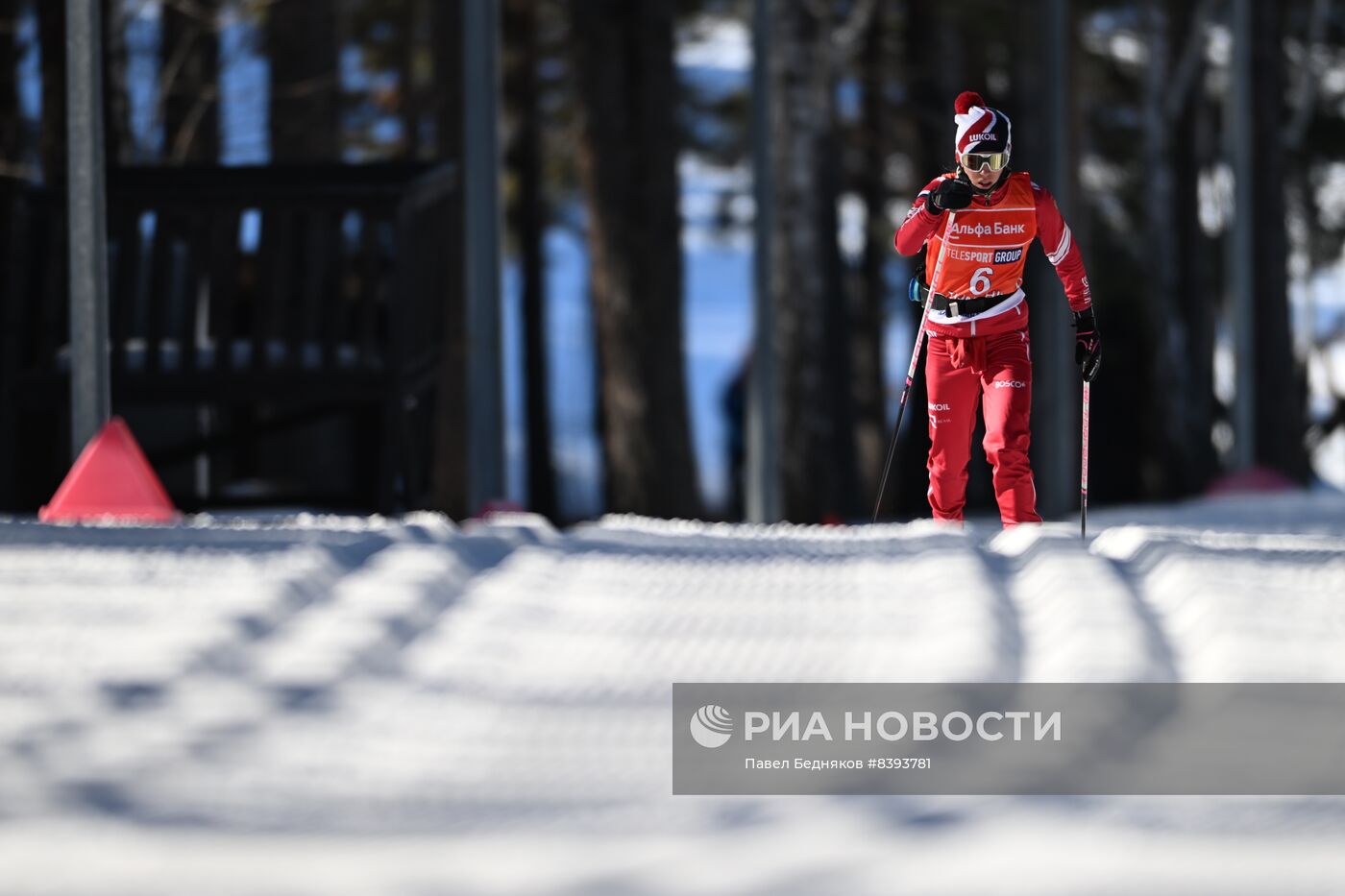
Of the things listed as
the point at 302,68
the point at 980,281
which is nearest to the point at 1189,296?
the point at 302,68

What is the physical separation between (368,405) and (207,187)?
1.52m

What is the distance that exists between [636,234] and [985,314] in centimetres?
851

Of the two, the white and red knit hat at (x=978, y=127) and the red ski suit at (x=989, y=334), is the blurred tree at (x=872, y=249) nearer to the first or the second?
the red ski suit at (x=989, y=334)

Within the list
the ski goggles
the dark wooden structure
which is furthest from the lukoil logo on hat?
the dark wooden structure

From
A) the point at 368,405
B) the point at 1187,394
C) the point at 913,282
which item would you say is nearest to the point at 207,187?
the point at 368,405

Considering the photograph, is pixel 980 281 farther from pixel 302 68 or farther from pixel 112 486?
pixel 302 68

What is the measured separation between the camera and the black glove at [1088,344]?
20.0 feet

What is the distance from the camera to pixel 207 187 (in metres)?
8.84

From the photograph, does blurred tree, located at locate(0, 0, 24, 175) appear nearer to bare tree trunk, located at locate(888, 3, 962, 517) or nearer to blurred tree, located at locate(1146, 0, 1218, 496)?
bare tree trunk, located at locate(888, 3, 962, 517)

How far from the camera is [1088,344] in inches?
243

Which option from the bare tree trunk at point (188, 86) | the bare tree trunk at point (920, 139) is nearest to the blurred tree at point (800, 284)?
the bare tree trunk at point (188, 86)

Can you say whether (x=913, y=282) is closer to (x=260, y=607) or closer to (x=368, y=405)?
(x=260, y=607)

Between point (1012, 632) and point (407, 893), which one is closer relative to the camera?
point (407, 893)

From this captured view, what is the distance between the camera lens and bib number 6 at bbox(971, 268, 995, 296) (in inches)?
238
